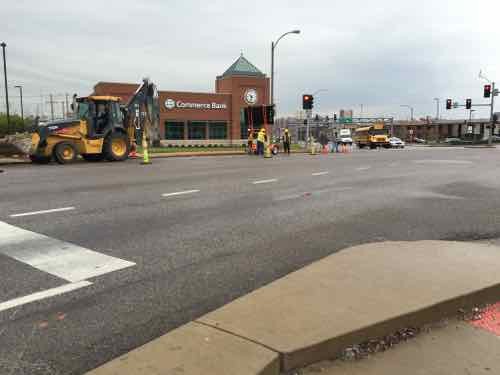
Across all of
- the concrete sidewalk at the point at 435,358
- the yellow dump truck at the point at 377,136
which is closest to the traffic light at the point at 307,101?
the yellow dump truck at the point at 377,136

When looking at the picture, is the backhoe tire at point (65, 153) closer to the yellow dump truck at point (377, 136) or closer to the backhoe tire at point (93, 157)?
the backhoe tire at point (93, 157)

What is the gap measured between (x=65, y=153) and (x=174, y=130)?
37.5 m

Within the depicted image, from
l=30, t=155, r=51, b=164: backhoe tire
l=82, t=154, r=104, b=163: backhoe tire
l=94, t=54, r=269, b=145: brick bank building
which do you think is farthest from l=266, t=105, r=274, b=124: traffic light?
l=94, t=54, r=269, b=145: brick bank building

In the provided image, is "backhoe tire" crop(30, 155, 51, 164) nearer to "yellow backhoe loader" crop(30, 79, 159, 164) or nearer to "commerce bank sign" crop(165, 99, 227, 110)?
"yellow backhoe loader" crop(30, 79, 159, 164)

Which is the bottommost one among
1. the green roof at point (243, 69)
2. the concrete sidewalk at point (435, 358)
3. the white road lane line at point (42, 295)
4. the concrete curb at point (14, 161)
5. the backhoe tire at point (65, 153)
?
the concrete sidewalk at point (435, 358)

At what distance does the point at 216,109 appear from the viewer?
5747 centimetres

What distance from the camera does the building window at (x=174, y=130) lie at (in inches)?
2162

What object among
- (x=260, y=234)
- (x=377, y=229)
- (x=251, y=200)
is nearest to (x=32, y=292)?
(x=260, y=234)

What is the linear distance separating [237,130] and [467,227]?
5265 centimetres

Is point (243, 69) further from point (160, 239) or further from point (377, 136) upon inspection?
point (160, 239)

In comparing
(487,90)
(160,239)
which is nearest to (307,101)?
(487,90)

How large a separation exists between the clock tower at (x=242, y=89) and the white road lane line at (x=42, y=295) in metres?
54.3

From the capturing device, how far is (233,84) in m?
57.4

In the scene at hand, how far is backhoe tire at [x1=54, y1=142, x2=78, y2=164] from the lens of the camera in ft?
60.1
